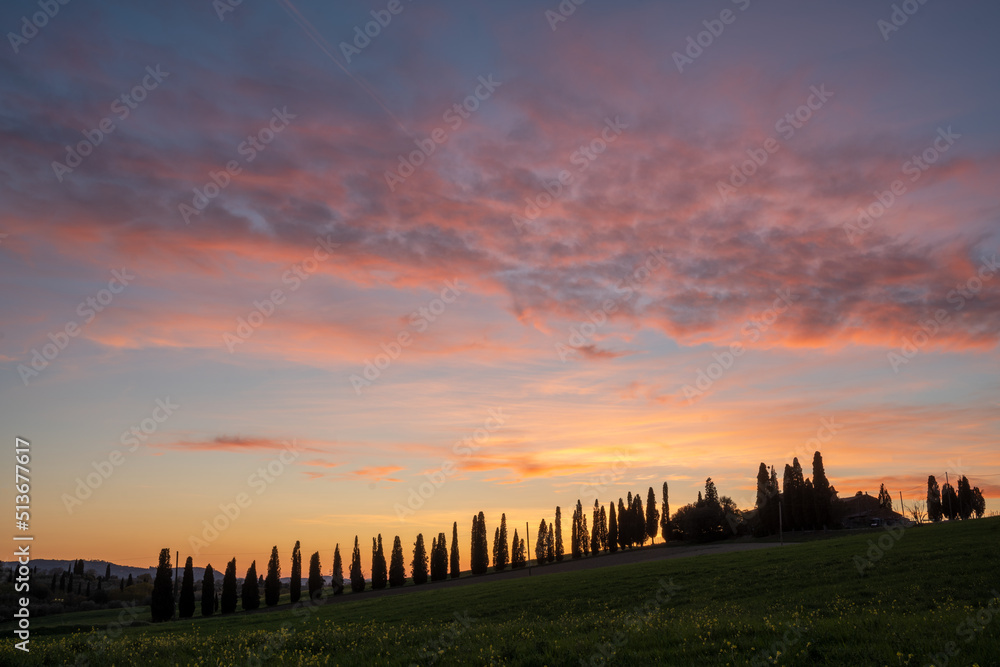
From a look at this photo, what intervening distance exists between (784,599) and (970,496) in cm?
16145

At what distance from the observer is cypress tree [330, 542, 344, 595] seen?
12181 cm

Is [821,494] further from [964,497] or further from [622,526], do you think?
[964,497]

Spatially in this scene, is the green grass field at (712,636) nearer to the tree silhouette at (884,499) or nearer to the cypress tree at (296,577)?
the cypress tree at (296,577)

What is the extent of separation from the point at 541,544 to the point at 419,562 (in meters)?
32.2

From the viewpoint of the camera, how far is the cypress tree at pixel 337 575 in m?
122

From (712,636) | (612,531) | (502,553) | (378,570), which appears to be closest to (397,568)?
(378,570)

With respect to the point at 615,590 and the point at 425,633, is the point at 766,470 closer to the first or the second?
the point at 615,590

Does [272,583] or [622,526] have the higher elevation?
[622,526]

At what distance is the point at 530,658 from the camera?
43.8 feet

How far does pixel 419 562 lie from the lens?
408 feet

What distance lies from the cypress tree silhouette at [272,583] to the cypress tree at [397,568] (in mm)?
21464

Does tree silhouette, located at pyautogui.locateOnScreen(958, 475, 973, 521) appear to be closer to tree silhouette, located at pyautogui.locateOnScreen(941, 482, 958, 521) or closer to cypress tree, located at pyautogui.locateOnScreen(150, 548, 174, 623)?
tree silhouette, located at pyautogui.locateOnScreen(941, 482, 958, 521)

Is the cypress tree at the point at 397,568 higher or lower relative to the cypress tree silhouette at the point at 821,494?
lower

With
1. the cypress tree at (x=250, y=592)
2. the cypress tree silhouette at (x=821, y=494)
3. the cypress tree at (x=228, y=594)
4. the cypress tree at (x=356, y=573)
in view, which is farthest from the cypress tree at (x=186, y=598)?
the cypress tree silhouette at (x=821, y=494)
